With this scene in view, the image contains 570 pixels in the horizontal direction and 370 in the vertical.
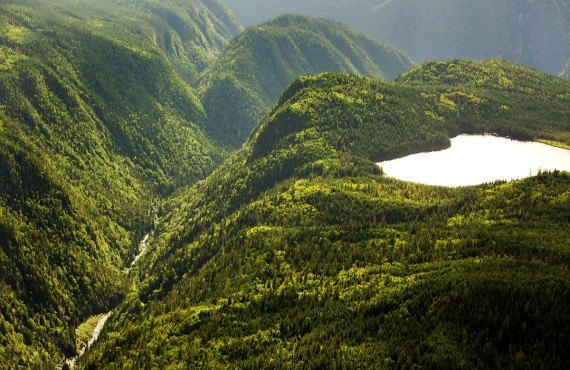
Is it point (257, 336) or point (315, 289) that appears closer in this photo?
point (257, 336)

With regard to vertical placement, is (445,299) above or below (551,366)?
above

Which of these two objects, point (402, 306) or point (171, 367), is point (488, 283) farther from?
point (171, 367)

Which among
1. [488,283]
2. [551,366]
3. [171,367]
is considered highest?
[171,367]

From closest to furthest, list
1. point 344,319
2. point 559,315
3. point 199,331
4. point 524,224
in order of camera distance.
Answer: point 559,315
point 344,319
point 199,331
point 524,224

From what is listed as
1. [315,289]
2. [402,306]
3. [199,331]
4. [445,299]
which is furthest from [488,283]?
[199,331]

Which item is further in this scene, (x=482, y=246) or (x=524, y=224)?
(x=524, y=224)

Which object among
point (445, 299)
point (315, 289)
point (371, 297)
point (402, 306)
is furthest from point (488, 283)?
point (315, 289)

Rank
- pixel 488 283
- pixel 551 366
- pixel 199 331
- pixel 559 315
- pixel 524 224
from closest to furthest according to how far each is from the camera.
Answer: pixel 551 366, pixel 559 315, pixel 488 283, pixel 199 331, pixel 524 224

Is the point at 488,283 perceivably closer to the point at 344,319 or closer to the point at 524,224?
the point at 344,319

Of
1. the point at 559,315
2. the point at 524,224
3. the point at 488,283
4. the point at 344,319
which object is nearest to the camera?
the point at 559,315
